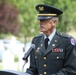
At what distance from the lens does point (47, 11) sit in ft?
17.3

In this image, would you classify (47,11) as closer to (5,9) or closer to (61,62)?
(61,62)

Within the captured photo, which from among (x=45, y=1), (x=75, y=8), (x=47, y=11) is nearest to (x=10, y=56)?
(x=45, y=1)

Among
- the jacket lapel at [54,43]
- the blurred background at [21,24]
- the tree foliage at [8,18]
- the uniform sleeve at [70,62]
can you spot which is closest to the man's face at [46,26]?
the jacket lapel at [54,43]

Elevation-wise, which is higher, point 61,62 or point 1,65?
point 61,62

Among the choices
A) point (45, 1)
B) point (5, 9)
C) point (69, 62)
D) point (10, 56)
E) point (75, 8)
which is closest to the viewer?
point (69, 62)

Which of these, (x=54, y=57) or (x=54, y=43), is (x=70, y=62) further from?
(x=54, y=43)

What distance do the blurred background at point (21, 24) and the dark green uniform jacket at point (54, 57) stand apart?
6.69m

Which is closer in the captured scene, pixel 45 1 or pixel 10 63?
pixel 10 63

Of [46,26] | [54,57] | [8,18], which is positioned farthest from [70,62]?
[8,18]

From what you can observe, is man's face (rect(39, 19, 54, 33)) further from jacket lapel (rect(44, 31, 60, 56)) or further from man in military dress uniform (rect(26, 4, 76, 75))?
jacket lapel (rect(44, 31, 60, 56))

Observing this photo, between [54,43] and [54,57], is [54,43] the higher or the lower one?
the higher one

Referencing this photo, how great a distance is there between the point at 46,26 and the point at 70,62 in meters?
0.52

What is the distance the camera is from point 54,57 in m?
5.09

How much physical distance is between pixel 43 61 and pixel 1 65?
1023 cm
